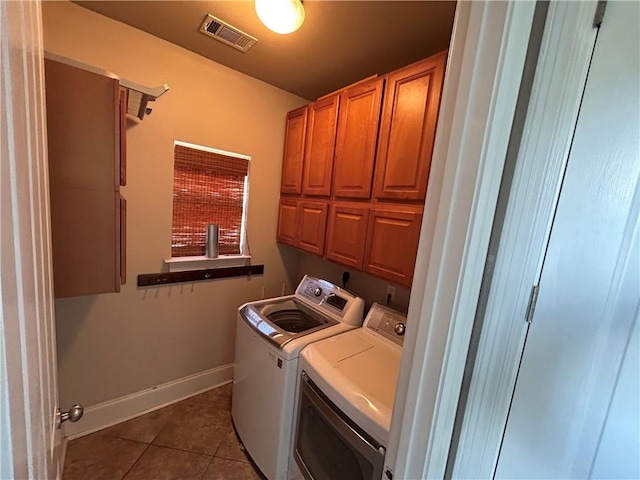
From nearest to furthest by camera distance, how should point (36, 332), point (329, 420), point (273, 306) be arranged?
point (36, 332), point (329, 420), point (273, 306)

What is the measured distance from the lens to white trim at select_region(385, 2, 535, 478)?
505 mm

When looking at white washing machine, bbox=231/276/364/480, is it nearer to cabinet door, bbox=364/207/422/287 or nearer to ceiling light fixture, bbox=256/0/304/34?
cabinet door, bbox=364/207/422/287

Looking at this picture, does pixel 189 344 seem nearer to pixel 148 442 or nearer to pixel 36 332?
pixel 148 442

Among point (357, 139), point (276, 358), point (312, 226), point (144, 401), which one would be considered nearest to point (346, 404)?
point (276, 358)

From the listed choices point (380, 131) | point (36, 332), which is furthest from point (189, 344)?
point (380, 131)

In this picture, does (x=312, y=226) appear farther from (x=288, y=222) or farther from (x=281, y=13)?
(x=281, y=13)

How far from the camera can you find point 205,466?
1646 mm

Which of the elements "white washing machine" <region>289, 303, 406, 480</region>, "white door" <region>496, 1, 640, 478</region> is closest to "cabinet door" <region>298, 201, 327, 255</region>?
"white washing machine" <region>289, 303, 406, 480</region>

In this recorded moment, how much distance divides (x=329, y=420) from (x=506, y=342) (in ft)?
2.88

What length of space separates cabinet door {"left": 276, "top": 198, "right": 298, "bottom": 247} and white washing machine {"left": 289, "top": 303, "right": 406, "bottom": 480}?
98 cm

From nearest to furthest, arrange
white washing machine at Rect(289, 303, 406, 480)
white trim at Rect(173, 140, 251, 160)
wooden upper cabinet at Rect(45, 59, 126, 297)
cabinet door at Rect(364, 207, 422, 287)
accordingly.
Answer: white washing machine at Rect(289, 303, 406, 480) → wooden upper cabinet at Rect(45, 59, 126, 297) → cabinet door at Rect(364, 207, 422, 287) → white trim at Rect(173, 140, 251, 160)

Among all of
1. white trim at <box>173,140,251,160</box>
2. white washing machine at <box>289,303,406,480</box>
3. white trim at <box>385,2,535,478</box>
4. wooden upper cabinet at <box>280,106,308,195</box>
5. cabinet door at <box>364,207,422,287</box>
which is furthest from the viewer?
wooden upper cabinet at <box>280,106,308,195</box>

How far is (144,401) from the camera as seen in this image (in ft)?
6.53

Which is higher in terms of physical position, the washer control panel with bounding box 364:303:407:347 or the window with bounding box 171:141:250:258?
the window with bounding box 171:141:250:258
